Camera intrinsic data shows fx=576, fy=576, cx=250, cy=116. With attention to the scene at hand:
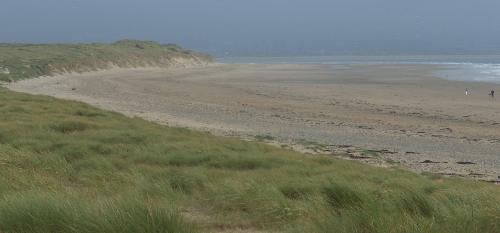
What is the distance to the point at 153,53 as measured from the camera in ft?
336

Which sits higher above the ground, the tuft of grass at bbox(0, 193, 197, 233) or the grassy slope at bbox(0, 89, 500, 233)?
the tuft of grass at bbox(0, 193, 197, 233)

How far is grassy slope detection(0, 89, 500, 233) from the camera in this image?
196 inches

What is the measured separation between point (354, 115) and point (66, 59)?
2050 inches

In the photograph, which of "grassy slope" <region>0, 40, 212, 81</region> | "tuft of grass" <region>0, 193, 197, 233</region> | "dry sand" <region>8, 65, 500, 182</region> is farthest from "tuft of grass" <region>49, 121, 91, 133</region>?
"grassy slope" <region>0, 40, 212, 81</region>

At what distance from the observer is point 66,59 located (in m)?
72.2

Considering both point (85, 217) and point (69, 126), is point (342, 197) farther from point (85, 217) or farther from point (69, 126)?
point (69, 126)

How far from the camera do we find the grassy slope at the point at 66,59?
2343 inches

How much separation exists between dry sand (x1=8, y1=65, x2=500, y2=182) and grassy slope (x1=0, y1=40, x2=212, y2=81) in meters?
11.2

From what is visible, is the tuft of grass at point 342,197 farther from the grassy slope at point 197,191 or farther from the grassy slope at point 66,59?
the grassy slope at point 66,59

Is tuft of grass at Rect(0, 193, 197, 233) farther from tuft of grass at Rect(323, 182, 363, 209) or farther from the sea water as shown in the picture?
the sea water

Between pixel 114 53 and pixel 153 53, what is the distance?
1232 centimetres

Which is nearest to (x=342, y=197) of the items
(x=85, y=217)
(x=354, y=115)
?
(x=85, y=217)

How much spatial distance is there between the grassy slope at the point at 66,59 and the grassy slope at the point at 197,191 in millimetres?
39904

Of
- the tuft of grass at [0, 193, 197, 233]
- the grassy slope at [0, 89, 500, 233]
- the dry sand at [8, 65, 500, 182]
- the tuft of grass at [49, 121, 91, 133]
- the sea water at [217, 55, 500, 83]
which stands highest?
the tuft of grass at [0, 193, 197, 233]
